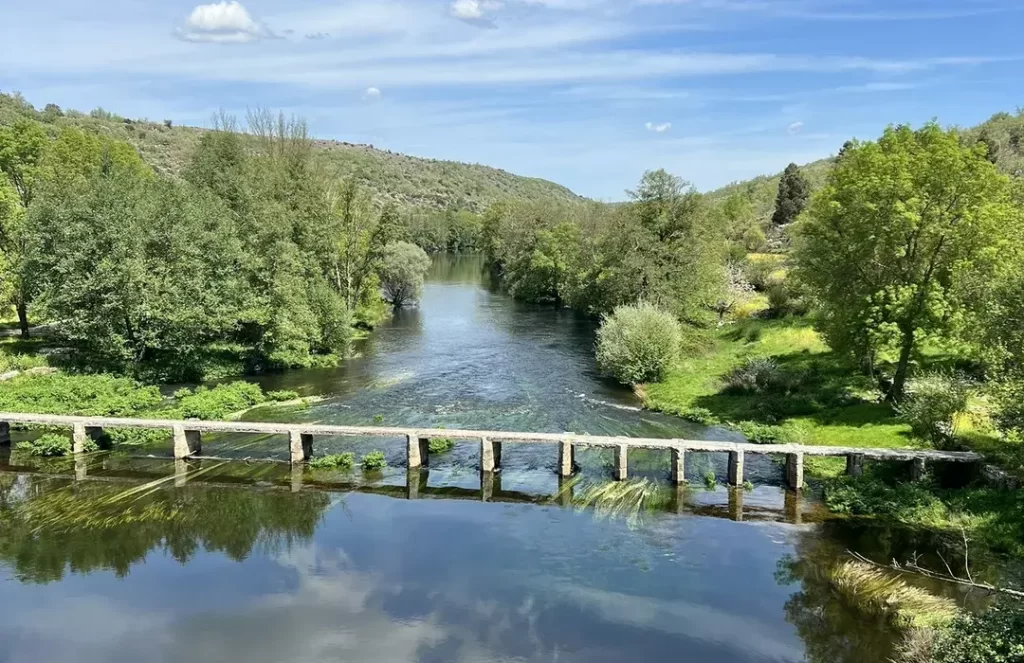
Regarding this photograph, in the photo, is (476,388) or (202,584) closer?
(202,584)

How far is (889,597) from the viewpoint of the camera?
62.7ft

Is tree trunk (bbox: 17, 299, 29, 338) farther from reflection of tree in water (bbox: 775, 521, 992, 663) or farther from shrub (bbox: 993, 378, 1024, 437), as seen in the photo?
shrub (bbox: 993, 378, 1024, 437)

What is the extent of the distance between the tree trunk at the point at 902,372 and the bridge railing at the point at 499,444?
264 inches

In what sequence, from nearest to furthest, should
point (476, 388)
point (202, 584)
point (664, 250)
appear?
point (202, 584)
point (476, 388)
point (664, 250)

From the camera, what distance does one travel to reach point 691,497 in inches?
1070

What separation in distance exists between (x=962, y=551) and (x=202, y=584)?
22.8 metres

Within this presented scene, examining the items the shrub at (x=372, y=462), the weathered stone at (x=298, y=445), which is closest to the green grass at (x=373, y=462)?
the shrub at (x=372, y=462)

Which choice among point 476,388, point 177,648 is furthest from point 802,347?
point 177,648

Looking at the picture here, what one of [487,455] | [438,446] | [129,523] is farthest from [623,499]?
[129,523]

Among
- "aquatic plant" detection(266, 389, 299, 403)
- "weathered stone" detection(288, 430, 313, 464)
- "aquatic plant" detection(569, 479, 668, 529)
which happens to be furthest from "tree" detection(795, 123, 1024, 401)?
"aquatic plant" detection(266, 389, 299, 403)

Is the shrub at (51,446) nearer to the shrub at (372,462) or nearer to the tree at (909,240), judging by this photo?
the shrub at (372,462)

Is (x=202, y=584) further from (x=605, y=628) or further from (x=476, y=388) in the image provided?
(x=476, y=388)

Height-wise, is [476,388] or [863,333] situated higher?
[863,333]

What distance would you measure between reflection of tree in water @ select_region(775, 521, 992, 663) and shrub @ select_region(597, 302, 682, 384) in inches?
797
